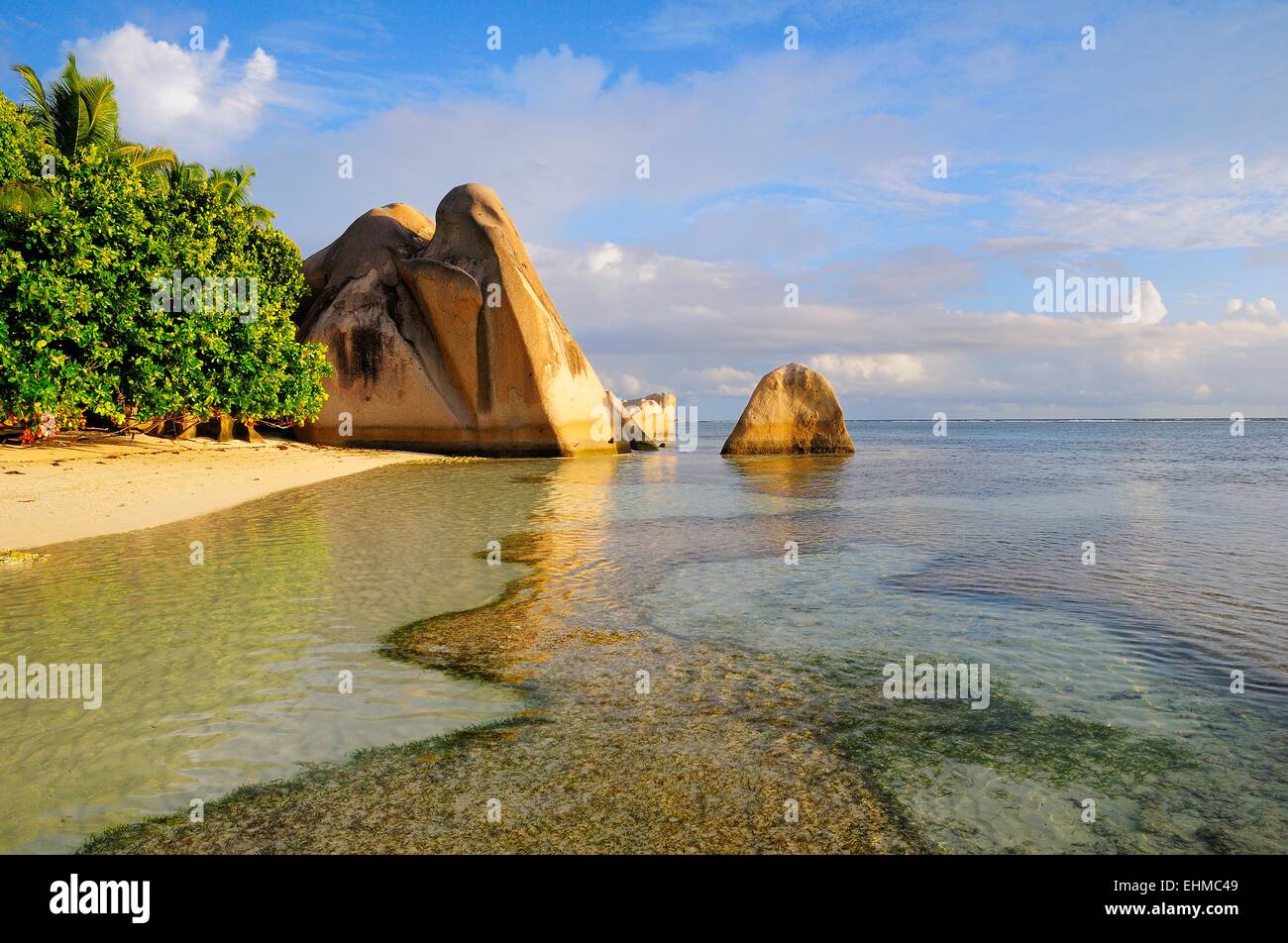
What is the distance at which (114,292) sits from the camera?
61.9 feet

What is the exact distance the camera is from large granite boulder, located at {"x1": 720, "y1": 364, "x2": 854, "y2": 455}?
109ft

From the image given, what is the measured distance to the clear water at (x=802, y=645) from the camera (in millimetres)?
3816

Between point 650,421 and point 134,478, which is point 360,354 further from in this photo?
point 650,421

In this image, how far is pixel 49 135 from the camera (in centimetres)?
2462

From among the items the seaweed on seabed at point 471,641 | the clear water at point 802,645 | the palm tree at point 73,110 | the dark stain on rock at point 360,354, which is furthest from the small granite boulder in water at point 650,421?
the seaweed on seabed at point 471,641

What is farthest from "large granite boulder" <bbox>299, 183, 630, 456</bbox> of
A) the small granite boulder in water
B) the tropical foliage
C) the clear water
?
the clear water

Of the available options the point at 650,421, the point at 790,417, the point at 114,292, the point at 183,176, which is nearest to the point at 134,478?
the point at 114,292

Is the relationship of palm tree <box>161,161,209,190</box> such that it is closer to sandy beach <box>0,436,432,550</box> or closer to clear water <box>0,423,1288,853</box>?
sandy beach <box>0,436,432,550</box>

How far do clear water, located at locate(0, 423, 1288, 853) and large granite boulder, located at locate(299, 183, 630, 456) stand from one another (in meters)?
19.1

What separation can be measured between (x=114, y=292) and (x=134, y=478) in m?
4.94

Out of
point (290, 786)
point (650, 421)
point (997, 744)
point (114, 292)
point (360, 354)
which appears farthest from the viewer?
point (650, 421)

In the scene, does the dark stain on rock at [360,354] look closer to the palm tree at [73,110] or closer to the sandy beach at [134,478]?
the sandy beach at [134,478]

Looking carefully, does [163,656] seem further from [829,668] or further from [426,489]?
[426,489]
